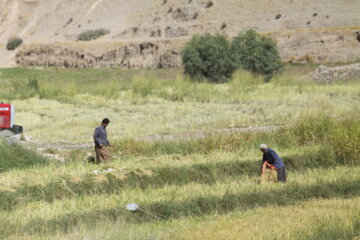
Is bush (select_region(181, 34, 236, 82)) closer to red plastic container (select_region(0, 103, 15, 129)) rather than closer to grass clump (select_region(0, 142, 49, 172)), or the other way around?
red plastic container (select_region(0, 103, 15, 129))

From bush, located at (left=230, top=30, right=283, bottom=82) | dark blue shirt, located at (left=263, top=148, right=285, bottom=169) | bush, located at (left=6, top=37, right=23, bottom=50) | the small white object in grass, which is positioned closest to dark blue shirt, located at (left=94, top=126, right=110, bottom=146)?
dark blue shirt, located at (left=263, top=148, right=285, bottom=169)

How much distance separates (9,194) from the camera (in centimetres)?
1048

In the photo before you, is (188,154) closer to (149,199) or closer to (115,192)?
(115,192)

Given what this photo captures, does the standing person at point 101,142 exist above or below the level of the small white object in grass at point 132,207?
above

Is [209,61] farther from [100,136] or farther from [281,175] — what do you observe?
[281,175]

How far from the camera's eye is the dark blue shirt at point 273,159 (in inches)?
448

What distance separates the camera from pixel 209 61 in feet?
133

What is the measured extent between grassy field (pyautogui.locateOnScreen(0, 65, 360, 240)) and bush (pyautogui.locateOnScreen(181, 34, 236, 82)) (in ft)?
50.3

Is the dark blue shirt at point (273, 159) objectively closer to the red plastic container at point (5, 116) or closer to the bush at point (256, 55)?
the red plastic container at point (5, 116)

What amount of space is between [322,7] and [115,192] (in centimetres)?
5661

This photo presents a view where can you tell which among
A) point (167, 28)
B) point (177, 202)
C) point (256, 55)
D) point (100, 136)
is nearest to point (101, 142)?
point (100, 136)

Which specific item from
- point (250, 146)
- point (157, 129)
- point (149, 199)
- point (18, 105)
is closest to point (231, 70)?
point (18, 105)

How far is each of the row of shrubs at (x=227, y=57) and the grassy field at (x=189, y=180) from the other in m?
15.5

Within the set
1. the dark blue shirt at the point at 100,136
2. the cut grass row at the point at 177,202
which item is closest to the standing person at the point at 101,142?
the dark blue shirt at the point at 100,136
